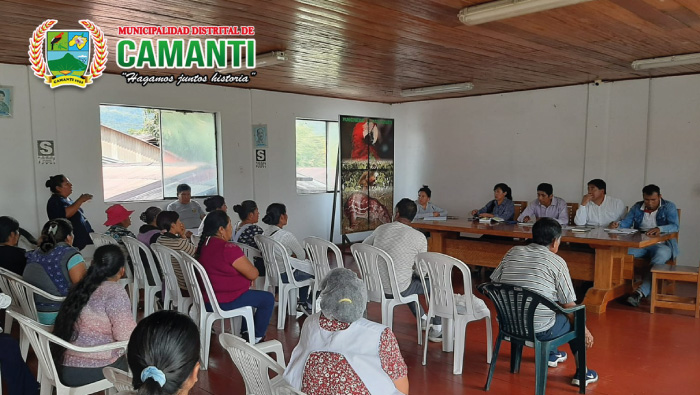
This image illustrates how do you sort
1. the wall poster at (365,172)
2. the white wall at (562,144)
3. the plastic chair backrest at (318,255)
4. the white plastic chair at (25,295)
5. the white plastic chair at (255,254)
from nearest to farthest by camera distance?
the white plastic chair at (25,295) → the plastic chair backrest at (318,255) → the white plastic chair at (255,254) → the white wall at (562,144) → the wall poster at (365,172)

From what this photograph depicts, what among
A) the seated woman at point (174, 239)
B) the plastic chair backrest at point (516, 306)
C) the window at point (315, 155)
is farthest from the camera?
the window at point (315, 155)

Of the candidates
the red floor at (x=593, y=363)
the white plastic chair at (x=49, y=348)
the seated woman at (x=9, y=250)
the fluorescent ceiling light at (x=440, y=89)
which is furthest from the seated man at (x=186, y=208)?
the white plastic chair at (x=49, y=348)

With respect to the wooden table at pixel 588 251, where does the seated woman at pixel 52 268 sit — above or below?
above

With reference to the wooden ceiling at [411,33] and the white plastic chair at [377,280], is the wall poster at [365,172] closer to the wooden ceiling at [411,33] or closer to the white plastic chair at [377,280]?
the wooden ceiling at [411,33]

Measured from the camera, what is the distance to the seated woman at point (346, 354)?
70.4 inches

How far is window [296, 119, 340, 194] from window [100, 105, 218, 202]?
164 centimetres

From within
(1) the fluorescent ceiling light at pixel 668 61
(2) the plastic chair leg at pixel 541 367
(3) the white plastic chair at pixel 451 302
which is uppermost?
(1) the fluorescent ceiling light at pixel 668 61

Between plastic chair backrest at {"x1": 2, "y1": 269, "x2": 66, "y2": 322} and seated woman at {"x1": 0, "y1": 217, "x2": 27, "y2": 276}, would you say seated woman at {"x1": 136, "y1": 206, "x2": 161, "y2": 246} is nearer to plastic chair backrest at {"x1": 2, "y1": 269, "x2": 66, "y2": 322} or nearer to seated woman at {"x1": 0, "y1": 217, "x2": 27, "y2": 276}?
seated woman at {"x1": 0, "y1": 217, "x2": 27, "y2": 276}

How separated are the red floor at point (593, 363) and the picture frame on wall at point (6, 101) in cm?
292

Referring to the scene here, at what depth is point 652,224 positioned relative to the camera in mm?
5453

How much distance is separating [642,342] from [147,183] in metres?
5.84

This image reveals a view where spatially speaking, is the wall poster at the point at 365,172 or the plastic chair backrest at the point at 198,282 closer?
the plastic chair backrest at the point at 198,282

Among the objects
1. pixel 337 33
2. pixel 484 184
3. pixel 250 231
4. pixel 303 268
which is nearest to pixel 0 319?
pixel 250 231

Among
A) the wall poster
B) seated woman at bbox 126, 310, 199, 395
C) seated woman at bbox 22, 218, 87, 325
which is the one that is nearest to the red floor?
seated woman at bbox 22, 218, 87, 325
